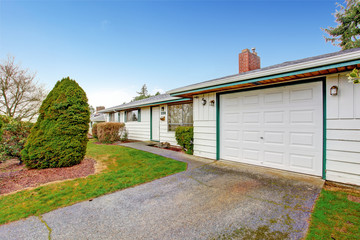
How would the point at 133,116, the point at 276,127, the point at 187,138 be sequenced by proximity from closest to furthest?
the point at 276,127 < the point at 187,138 < the point at 133,116

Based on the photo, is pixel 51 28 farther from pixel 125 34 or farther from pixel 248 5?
pixel 248 5

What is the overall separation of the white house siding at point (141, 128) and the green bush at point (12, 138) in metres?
6.28

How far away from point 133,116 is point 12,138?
7701mm

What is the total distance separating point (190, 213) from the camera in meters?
2.48

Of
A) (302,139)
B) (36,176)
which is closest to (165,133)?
(36,176)

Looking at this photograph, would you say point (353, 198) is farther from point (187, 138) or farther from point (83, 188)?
point (83, 188)

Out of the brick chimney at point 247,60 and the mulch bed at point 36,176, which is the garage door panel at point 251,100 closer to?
the brick chimney at point 247,60

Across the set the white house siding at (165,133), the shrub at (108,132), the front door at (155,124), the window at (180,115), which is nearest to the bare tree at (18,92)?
the shrub at (108,132)

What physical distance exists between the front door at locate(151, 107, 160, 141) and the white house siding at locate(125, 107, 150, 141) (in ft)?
1.69

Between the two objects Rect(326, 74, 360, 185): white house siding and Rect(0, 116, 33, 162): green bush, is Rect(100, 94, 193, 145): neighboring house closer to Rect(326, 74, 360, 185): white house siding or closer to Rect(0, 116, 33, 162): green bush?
Rect(326, 74, 360, 185): white house siding

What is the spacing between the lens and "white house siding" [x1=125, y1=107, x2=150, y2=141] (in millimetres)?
10781

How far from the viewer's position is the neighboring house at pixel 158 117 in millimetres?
8380

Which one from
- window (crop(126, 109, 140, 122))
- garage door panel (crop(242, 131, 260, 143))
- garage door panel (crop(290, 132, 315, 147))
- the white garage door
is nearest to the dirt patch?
the white garage door

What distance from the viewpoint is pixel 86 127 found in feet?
17.5
